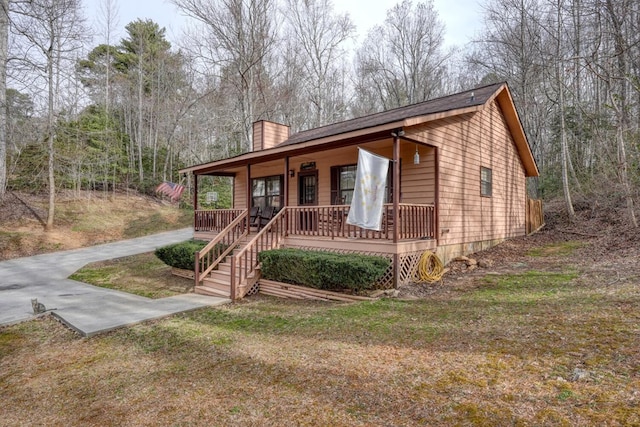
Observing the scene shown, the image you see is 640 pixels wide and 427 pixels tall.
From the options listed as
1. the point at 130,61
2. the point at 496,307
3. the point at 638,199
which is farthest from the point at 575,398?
the point at 130,61

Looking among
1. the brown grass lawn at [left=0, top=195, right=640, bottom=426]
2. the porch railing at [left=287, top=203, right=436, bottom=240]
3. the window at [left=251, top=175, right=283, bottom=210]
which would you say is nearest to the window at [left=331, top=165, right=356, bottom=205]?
the porch railing at [left=287, top=203, right=436, bottom=240]

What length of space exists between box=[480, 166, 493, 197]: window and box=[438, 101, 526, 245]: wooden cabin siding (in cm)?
16

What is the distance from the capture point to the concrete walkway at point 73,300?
20.5 ft

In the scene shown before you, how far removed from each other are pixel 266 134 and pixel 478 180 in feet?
27.4

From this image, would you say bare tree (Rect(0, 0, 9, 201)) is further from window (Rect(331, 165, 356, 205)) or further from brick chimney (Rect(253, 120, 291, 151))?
window (Rect(331, 165, 356, 205))

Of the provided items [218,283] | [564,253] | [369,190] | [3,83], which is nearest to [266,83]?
[3,83]

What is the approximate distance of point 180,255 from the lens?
1049cm

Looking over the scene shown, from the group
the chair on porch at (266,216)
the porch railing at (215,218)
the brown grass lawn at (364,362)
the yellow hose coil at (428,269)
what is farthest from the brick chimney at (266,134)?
the yellow hose coil at (428,269)

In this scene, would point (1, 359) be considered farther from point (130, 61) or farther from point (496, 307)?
point (130, 61)

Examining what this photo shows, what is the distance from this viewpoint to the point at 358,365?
3.76m

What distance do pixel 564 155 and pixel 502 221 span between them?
486cm

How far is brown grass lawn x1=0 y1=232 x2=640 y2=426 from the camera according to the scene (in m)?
2.83

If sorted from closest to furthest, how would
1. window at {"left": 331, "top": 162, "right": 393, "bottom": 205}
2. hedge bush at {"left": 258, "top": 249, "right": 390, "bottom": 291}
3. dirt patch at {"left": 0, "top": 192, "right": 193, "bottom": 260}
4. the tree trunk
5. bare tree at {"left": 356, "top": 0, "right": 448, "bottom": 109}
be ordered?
hedge bush at {"left": 258, "top": 249, "right": 390, "bottom": 291} < window at {"left": 331, "top": 162, "right": 393, "bottom": 205} < dirt patch at {"left": 0, "top": 192, "right": 193, "bottom": 260} < the tree trunk < bare tree at {"left": 356, "top": 0, "right": 448, "bottom": 109}

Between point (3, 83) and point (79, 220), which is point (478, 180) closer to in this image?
point (79, 220)
